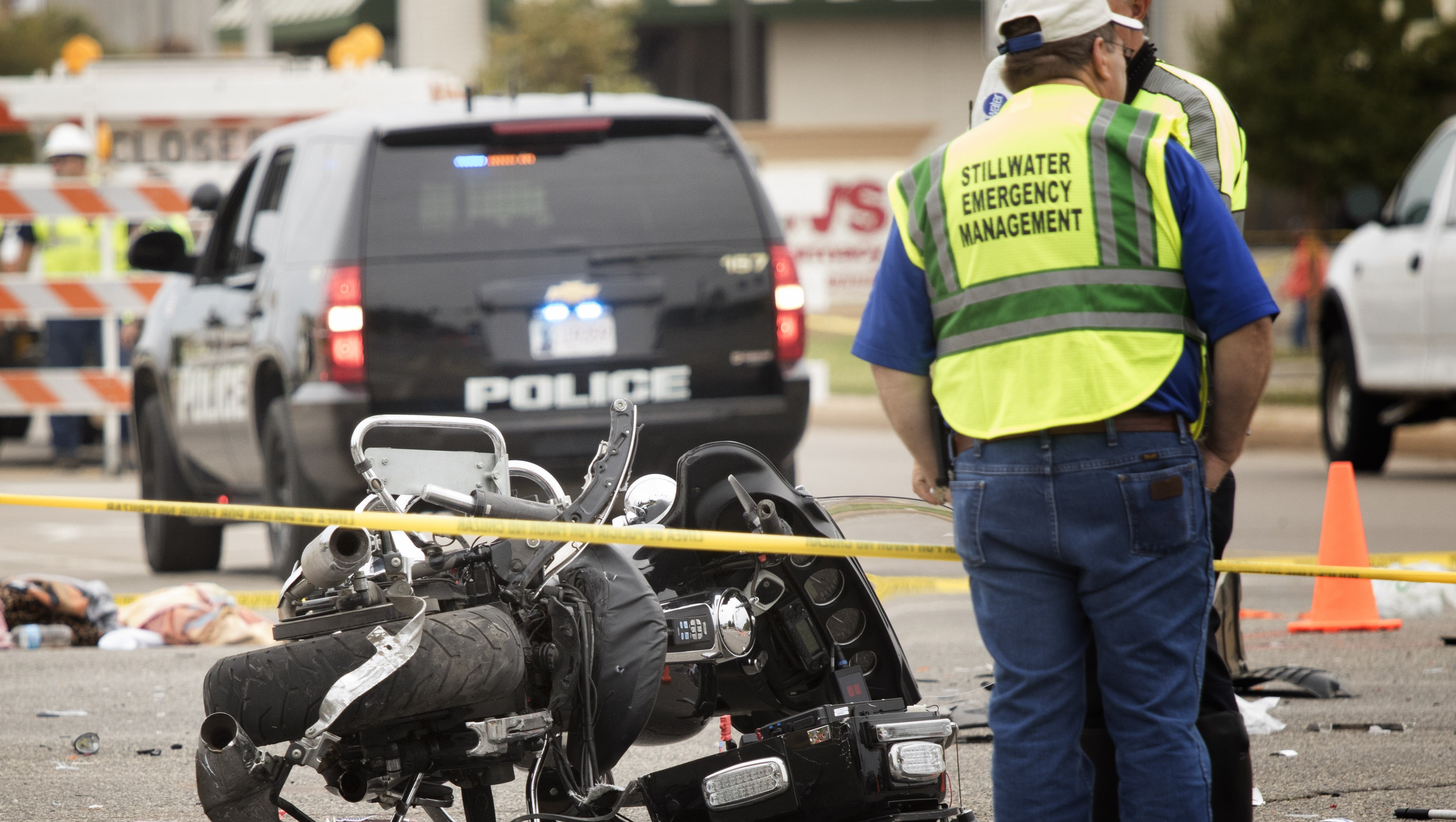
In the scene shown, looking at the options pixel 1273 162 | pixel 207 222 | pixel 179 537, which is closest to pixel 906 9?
pixel 1273 162

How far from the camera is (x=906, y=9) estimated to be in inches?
1503

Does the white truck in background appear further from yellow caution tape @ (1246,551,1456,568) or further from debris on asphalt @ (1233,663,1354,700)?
debris on asphalt @ (1233,663,1354,700)

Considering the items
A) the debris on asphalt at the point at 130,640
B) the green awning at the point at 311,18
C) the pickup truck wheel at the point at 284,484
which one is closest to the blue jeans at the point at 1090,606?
the pickup truck wheel at the point at 284,484

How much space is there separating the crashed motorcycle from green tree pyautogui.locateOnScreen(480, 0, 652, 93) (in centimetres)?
3065

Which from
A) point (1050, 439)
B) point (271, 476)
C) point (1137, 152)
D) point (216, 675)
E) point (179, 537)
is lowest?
point (179, 537)

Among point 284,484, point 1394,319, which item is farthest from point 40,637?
point 1394,319

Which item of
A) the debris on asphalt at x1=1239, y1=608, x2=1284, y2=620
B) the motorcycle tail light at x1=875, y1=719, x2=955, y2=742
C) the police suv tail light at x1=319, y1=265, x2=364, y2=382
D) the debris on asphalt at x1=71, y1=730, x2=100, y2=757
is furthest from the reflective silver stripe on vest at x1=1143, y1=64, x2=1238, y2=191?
the debris on asphalt at x1=1239, y1=608, x2=1284, y2=620

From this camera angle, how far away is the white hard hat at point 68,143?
583 inches

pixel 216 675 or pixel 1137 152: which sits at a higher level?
pixel 1137 152

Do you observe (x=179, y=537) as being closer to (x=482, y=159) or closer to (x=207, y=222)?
(x=482, y=159)

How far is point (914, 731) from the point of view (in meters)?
3.62

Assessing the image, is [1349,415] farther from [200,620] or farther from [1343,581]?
[200,620]

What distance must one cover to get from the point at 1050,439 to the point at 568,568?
1086 millimetres

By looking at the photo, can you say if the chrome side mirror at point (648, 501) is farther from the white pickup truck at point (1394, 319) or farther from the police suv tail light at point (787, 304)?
the white pickup truck at point (1394, 319)
